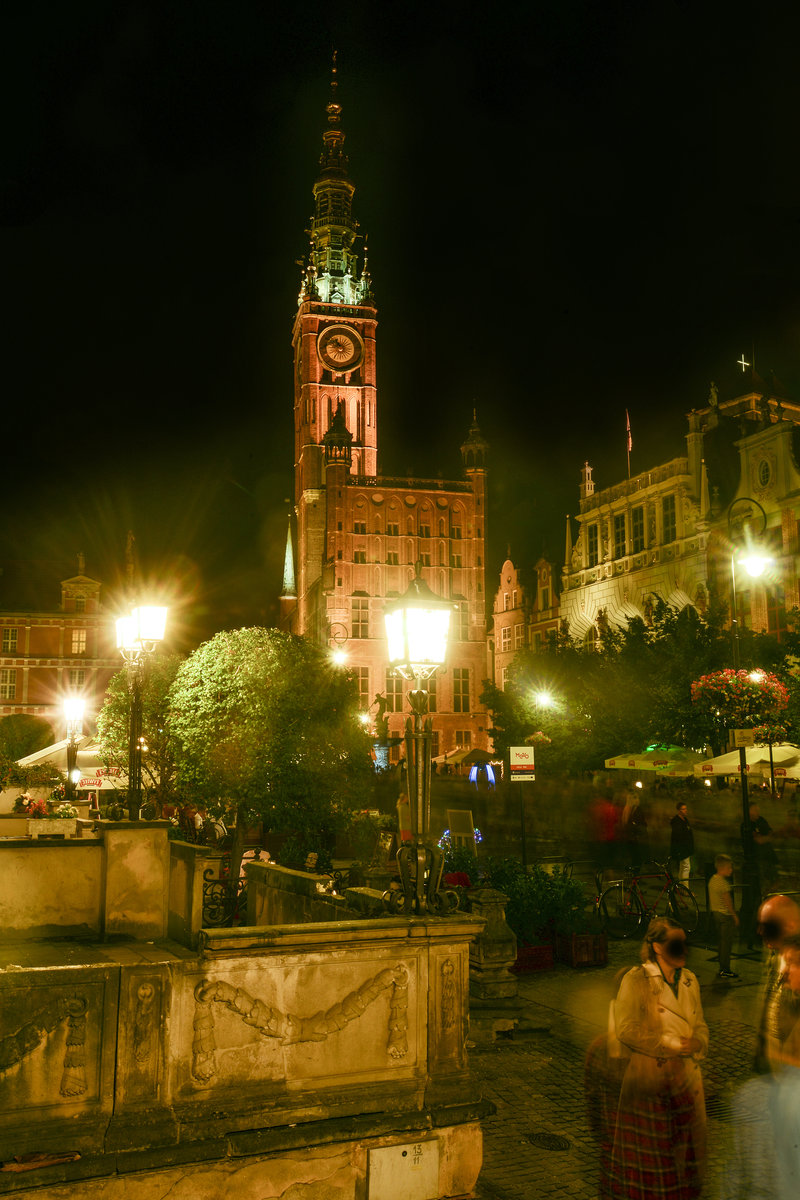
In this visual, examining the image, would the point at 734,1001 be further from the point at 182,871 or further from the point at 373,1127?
the point at 182,871

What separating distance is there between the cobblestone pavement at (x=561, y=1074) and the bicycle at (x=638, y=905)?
51.8 inches

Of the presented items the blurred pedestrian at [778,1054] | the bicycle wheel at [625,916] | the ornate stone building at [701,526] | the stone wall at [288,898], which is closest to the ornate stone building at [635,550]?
the ornate stone building at [701,526]

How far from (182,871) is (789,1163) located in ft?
12.2

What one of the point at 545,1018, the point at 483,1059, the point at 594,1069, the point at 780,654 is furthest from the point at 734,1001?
the point at 780,654

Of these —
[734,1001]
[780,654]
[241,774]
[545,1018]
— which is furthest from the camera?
[780,654]

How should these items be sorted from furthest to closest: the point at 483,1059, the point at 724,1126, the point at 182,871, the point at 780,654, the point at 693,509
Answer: the point at 693,509 < the point at 780,654 < the point at 483,1059 < the point at 724,1126 < the point at 182,871

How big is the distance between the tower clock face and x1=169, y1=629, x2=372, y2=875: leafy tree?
6714 centimetres

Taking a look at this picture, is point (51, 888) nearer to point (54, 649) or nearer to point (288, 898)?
point (288, 898)

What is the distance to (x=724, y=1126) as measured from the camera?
23.3 ft

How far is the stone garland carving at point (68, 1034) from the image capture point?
4.70 meters

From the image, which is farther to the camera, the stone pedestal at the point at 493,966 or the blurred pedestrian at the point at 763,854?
the blurred pedestrian at the point at 763,854

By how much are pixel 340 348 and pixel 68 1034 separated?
85138 millimetres

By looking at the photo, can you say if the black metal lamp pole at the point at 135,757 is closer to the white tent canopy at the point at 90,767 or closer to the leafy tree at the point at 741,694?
the white tent canopy at the point at 90,767

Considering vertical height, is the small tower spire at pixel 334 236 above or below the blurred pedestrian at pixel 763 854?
above
